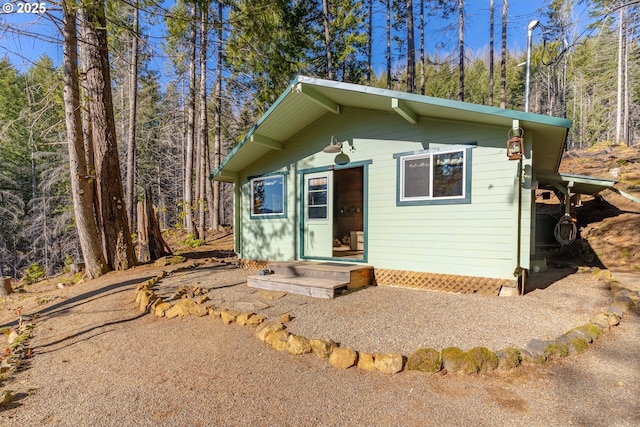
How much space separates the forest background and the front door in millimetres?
3514

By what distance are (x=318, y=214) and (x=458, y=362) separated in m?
4.40

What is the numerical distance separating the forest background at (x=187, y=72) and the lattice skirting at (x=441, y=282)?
4.04 meters

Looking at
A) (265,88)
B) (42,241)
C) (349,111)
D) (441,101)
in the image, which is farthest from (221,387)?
(42,241)

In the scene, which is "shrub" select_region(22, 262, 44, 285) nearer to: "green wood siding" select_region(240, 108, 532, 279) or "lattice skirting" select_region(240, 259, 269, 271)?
"lattice skirting" select_region(240, 259, 269, 271)

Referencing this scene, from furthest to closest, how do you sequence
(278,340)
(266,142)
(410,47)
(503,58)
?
(503,58)
(410,47)
(266,142)
(278,340)

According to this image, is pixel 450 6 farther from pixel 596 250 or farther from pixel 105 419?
pixel 105 419

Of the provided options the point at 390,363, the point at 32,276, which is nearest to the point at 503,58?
the point at 390,363

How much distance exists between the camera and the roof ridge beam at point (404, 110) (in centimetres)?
484

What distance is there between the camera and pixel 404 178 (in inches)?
220

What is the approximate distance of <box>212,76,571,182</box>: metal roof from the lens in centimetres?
438

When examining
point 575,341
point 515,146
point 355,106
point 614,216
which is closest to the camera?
point 575,341

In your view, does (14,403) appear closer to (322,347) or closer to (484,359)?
(322,347)

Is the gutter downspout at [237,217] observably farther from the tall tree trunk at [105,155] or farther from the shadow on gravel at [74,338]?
the shadow on gravel at [74,338]

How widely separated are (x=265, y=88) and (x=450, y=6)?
11887 mm
